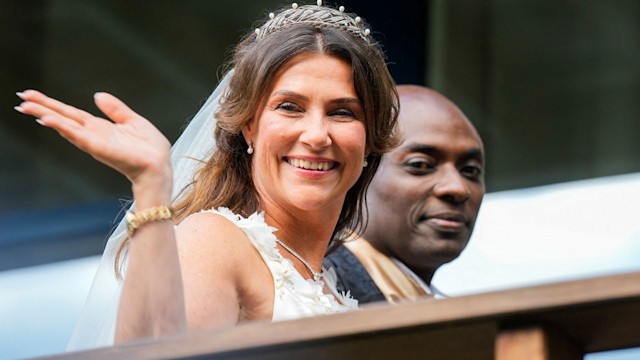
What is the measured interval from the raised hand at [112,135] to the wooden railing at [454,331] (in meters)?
0.37

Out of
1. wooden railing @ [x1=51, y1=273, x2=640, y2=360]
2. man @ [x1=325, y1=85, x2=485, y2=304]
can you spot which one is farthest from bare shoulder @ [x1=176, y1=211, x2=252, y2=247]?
man @ [x1=325, y1=85, x2=485, y2=304]

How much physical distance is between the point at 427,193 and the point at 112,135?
94.4 inches

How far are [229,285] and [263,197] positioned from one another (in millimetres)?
405

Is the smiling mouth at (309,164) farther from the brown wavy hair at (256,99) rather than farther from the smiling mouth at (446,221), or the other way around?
the smiling mouth at (446,221)

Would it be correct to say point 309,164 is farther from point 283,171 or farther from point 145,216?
point 145,216

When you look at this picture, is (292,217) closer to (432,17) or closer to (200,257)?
(200,257)

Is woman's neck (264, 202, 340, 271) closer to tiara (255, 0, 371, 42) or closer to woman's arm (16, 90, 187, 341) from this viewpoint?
tiara (255, 0, 371, 42)

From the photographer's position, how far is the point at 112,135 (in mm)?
2367

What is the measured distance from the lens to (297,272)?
10.1 feet

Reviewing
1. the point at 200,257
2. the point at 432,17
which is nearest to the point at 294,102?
the point at 200,257

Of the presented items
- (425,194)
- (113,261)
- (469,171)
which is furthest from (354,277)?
(113,261)

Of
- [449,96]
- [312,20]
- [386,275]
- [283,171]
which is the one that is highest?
[312,20]

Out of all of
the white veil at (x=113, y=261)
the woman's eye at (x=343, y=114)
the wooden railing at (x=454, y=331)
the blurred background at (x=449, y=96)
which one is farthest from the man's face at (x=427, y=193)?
the blurred background at (x=449, y=96)

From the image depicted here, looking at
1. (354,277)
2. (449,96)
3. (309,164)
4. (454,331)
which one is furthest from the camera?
(449,96)
